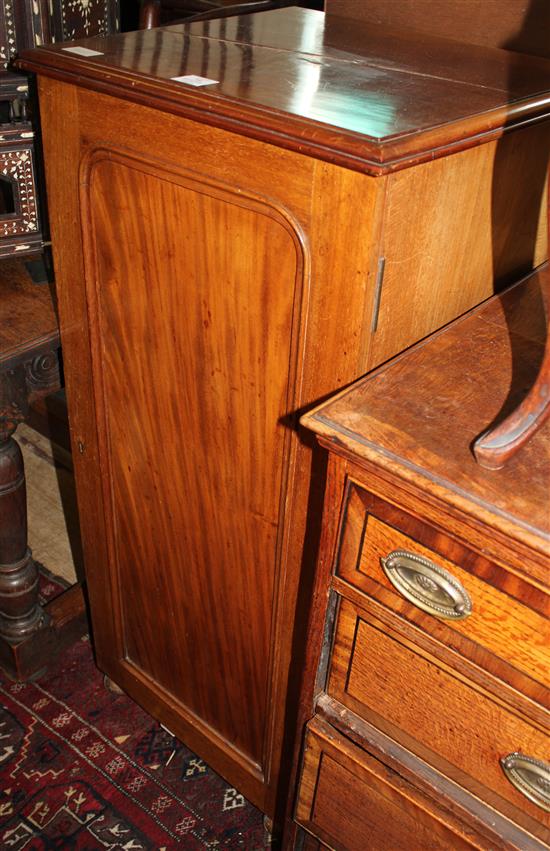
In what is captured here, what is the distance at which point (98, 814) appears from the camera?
164 centimetres

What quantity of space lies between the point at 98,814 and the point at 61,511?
3.23 ft

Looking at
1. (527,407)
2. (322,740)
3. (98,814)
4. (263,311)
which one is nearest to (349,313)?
(263,311)

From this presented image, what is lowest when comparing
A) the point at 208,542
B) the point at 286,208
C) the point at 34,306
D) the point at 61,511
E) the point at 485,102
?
the point at 61,511

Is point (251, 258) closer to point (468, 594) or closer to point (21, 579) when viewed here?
point (468, 594)

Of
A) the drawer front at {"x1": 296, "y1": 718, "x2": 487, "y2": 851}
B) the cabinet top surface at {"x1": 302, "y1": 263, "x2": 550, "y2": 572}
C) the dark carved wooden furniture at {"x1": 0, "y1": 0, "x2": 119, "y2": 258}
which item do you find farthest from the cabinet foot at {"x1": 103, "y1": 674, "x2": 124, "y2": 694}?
the cabinet top surface at {"x1": 302, "y1": 263, "x2": 550, "y2": 572}

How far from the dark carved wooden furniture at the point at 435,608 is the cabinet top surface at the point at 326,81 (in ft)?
0.79

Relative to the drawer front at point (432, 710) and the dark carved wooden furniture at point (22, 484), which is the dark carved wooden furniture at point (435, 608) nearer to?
the drawer front at point (432, 710)

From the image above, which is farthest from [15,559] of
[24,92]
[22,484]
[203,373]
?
[24,92]

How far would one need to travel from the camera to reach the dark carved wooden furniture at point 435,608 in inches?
→ 30.6

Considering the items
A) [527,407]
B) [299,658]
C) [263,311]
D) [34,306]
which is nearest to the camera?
[527,407]

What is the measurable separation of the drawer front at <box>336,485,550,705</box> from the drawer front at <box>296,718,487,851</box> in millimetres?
241

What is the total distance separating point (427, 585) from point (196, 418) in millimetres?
508

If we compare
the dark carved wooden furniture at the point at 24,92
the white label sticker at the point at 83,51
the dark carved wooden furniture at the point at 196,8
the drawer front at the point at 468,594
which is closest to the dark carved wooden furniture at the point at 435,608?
the drawer front at the point at 468,594

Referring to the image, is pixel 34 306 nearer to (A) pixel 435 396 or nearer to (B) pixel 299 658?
(B) pixel 299 658
